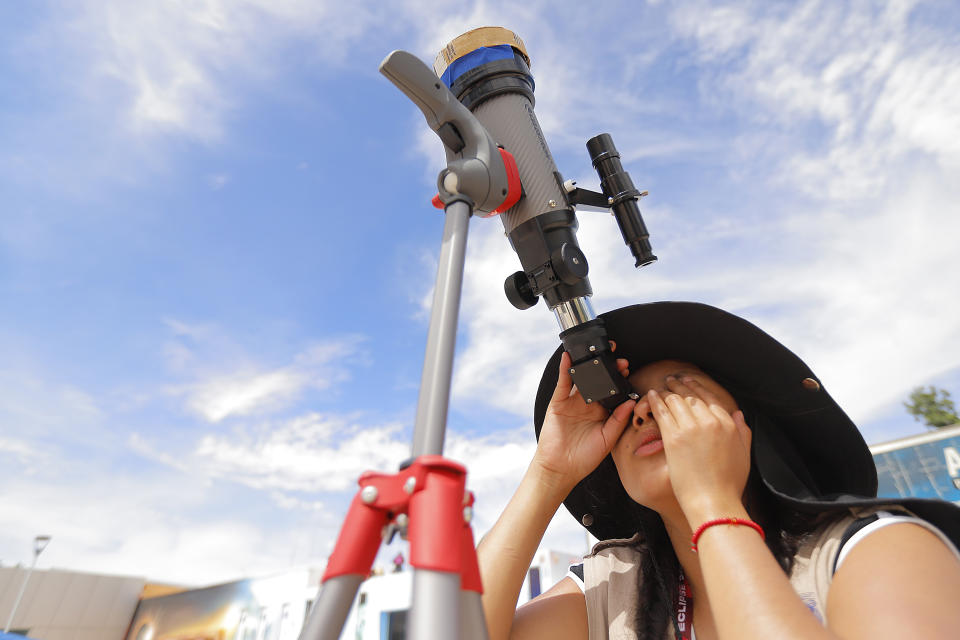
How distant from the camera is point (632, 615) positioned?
4.50 ft

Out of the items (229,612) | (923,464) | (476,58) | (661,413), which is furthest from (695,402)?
(229,612)

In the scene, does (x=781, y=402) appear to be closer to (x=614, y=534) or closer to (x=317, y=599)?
(x=614, y=534)

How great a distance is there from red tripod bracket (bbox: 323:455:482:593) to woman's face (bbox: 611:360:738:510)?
0.87 m

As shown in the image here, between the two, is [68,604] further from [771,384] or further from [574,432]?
[771,384]

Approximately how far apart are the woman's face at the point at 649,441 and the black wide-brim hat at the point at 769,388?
0.03m

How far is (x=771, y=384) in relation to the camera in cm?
141

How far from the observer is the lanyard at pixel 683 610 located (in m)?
1.34

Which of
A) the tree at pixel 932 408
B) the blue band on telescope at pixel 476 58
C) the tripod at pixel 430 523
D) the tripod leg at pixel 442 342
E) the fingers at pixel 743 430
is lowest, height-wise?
the tripod at pixel 430 523

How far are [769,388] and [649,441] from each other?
0.38 metres

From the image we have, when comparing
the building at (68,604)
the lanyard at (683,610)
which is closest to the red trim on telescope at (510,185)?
the lanyard at (683,610)

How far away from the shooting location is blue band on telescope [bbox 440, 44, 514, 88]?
1395 millimetres

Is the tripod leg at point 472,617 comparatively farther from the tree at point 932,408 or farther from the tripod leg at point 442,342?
the tree at point 932,408

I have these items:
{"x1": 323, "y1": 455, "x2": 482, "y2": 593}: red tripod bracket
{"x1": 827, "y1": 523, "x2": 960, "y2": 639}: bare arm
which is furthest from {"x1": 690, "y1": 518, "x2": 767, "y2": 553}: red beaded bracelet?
{"x1": 323, "y1": 455, "x2": 482, "y2": 593}: red tripod bracket

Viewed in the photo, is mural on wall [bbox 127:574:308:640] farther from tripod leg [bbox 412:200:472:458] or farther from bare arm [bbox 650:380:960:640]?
tripod leg [bbox 412:200:472:458]
